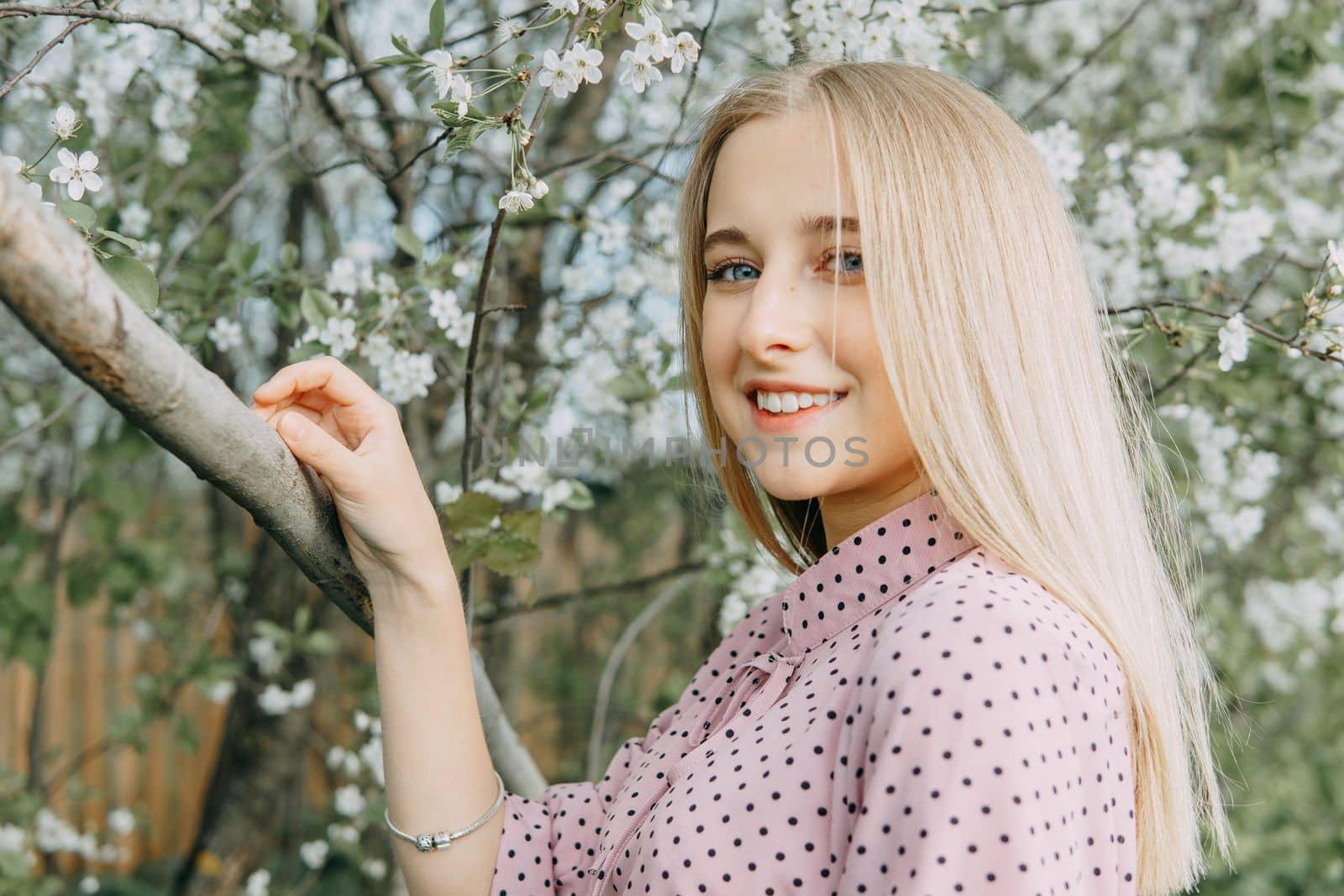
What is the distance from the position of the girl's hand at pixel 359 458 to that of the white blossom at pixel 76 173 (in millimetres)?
372

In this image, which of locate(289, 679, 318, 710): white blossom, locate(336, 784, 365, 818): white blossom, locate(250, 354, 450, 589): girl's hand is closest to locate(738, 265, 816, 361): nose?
locate(250, 354, 450, 589): girl's hand

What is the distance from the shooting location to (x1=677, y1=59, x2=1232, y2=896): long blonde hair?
3.56 feet

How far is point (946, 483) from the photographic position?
1.09 metres

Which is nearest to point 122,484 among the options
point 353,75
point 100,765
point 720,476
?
point 353,75

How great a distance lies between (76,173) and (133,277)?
20cm

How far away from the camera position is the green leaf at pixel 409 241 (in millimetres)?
1809

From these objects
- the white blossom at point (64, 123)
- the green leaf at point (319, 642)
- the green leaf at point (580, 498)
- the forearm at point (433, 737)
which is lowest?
the green leaf at point (319, 642)

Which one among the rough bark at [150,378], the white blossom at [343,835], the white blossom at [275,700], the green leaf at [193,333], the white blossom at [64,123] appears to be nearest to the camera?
the rough bark at [150,378]

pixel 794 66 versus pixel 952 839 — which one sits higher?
pixel 794 66

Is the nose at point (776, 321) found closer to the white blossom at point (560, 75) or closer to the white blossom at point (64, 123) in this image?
the white blossom at point (560, 75)

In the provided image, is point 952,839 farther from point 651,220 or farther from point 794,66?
point 651,220

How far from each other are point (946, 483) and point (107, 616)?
275 cm

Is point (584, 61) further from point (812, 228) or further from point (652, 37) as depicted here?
point (812, 228)

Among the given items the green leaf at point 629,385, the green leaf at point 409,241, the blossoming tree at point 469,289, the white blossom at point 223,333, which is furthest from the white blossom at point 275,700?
the green leaf at point 409,241
